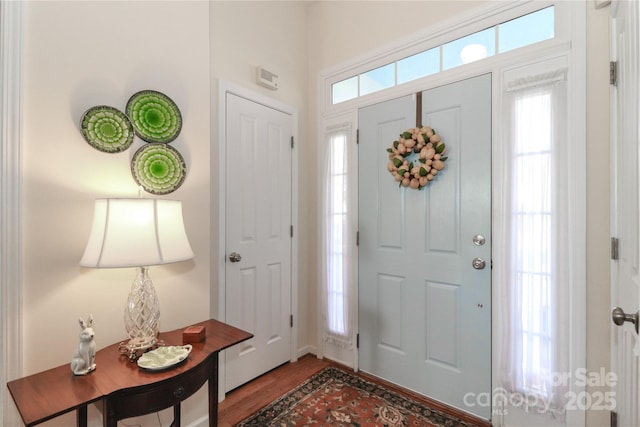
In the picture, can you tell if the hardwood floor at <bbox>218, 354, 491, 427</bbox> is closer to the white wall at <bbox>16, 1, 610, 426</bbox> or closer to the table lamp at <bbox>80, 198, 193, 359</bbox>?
the white wall at <bbox>16, 1, 610, 426</bbox>

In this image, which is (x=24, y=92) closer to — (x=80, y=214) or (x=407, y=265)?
(x=80, y=214)

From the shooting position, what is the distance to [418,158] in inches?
82.8

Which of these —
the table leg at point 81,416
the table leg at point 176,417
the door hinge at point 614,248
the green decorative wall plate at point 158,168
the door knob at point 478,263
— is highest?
the green decorative wall plate at point 158,168

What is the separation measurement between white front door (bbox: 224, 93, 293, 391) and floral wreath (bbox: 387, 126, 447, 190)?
918 millimetres

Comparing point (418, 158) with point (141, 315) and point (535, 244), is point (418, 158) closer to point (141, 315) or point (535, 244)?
point (535, 244)

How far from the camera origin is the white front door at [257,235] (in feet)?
7.19

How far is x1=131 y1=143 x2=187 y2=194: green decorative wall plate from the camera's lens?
1532 mm

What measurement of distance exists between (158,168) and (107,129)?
0.27 m

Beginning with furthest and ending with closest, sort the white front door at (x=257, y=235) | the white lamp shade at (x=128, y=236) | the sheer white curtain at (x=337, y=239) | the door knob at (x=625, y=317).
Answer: the sheer white curtain at (x=337, y=239) → the white front door at (x=257, y=235) → the white lamp shade at (x=128, y=236) → the door knob at (x=625, y=317)

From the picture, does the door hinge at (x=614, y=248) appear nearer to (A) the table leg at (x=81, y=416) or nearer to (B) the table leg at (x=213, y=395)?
(B) the table leg at (x=213, y=395)

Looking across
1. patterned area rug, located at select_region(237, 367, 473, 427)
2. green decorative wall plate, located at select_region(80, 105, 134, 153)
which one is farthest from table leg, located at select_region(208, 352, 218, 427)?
green decorative wall plate, located at select_region(80, 105, 134, 153)

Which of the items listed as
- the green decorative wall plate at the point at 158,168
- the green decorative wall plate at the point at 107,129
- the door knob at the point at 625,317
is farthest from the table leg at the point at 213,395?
the door knob at the point at 625,317

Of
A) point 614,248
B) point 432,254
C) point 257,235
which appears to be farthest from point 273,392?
point 614,248

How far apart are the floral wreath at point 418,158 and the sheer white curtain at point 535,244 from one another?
380 millimetres
